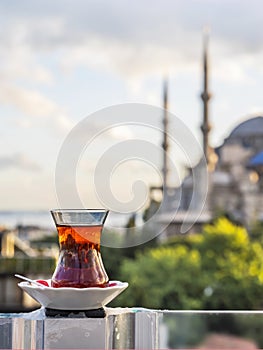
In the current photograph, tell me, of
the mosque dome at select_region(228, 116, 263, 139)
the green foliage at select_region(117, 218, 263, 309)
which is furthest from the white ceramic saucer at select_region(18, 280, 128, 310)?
the mosque dome at select_region(228, 116, 263, 139)

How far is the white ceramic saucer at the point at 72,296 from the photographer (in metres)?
0.83

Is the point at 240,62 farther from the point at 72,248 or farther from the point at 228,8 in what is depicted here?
the point at 72,248

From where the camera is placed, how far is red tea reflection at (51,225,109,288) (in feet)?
2.82

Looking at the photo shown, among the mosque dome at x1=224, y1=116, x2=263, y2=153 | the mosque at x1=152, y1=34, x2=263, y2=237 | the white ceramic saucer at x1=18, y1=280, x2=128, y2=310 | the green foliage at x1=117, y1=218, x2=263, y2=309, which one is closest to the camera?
the white ceramic saucer at x1=18, y1=280, x2=128, y2=310

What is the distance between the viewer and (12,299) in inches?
463

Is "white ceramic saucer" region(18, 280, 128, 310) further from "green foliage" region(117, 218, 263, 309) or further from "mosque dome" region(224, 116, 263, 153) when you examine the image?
"mosque dome" region(224, 116, 263, 153)

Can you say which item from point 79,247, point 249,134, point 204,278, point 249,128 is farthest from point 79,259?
point 249,128

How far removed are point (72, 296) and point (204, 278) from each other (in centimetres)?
1039

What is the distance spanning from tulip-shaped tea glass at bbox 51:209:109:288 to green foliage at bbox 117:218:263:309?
961 cm

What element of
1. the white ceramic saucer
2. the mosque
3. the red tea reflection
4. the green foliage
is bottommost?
the green foliage

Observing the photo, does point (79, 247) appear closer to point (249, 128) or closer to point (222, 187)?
point (222, 187)

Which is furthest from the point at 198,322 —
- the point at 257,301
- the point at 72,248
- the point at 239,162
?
the point at 239,162

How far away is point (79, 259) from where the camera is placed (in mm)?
869

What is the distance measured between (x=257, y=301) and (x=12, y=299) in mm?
4112
